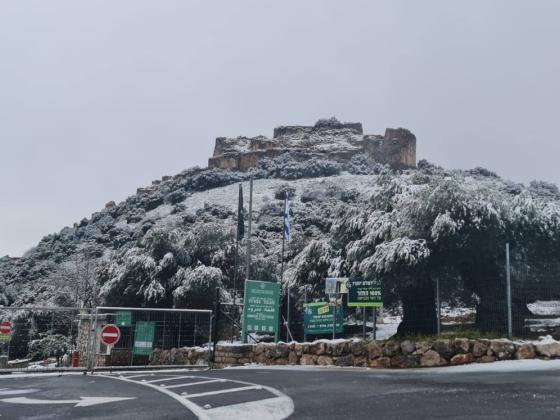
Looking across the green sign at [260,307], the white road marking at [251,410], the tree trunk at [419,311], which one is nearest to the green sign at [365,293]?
the tree trunk at [419,311]

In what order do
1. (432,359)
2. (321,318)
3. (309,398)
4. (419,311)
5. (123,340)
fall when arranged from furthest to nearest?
1. (123,340)
2. (321,318)
3. (419,311)
4. (432,359)
5. (309,398)

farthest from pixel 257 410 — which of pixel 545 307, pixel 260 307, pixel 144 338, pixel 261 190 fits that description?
pixel 261 190

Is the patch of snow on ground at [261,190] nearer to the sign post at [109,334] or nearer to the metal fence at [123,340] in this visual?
the metal fence at [123,340]

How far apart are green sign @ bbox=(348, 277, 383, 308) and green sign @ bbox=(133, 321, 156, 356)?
6015 millimetres

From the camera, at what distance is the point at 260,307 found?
56.6 ft

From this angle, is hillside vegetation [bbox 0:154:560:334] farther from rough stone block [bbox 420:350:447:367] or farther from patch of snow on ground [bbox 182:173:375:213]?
patch of snow on ground [bbox 182:173:375:213]

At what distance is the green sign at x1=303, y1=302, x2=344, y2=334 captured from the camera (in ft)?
57.0

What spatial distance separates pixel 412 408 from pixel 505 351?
6649 millimetres

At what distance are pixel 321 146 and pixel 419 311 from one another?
401 feet

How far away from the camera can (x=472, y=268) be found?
19.4 metres

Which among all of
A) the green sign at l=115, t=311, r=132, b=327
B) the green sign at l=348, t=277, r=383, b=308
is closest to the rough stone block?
the green sign at l=348, t=277, r=383, b=308

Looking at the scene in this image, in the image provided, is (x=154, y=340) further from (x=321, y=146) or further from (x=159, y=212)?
(x=321, y=146)

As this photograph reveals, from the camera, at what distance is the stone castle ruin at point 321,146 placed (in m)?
131

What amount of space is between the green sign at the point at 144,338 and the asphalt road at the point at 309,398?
20.4 ft
